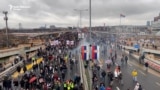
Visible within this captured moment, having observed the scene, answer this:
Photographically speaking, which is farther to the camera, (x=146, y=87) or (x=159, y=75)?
(x=159, y=75)

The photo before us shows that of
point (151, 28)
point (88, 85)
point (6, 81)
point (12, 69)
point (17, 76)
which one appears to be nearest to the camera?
point (6, 81)

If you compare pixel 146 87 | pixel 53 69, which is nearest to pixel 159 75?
pixel 146 87

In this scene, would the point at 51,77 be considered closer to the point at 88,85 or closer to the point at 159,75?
the point at 88,85

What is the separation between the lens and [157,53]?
209 feet

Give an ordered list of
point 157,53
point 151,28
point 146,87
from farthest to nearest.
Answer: point 151,28 → point 157,53 → point 146,87

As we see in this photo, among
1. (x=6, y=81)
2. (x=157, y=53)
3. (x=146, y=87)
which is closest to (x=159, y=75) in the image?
(x=146, y=87)

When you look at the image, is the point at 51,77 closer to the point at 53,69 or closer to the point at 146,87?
the point at 53,69

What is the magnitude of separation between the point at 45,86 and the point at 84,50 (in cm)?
465

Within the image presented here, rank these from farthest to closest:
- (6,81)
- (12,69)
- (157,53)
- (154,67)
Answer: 1. (157,53)
2. (154,67)
3. (12,69)
4. (6,81)

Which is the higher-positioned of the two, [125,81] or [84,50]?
[84,50]

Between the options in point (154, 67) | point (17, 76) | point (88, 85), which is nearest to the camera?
point (88, 85)

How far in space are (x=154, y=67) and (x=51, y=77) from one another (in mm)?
17063

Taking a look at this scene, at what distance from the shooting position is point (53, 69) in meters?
29.0

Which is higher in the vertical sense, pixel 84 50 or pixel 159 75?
pixel 84 50
